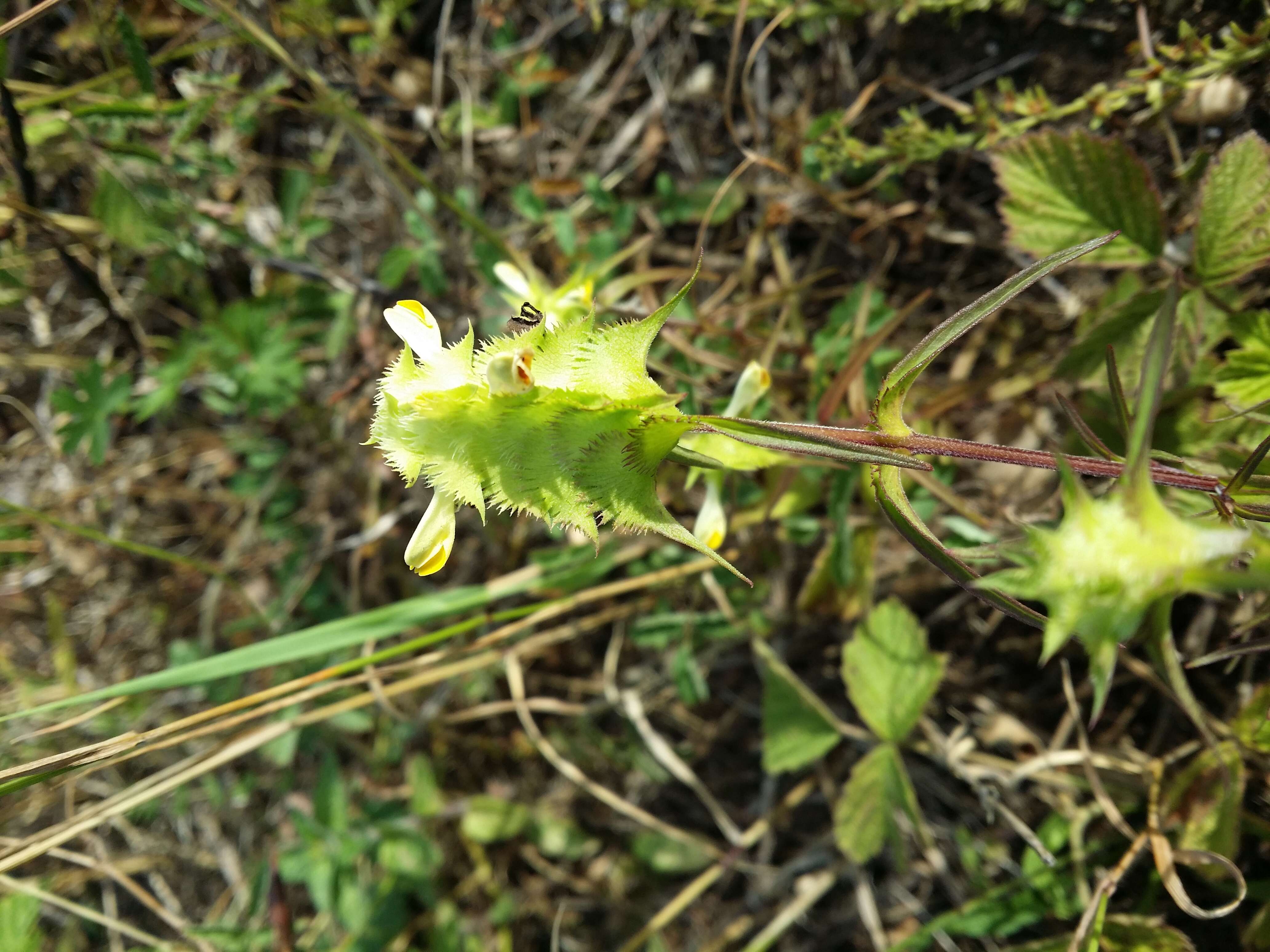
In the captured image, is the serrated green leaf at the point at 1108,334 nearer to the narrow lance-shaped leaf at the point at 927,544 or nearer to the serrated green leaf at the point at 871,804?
the narrow lance-shaped leaf at the point at 927,544

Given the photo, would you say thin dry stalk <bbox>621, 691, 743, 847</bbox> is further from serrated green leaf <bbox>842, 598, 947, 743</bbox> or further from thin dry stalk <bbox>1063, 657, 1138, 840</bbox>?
thin dry stalk <bbox>1063, 657, 1138, 840</bbox>

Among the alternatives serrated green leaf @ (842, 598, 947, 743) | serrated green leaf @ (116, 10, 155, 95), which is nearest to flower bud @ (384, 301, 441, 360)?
serrated green leaf @ (116, 10, 155, 95)

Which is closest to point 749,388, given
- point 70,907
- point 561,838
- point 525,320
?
point 525,320

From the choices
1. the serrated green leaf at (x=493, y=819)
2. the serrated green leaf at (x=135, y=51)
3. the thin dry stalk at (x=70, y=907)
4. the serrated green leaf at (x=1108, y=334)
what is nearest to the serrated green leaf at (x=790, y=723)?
the serrated green leaf at (x=493, y=819)

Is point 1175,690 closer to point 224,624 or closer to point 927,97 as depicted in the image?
point 927,97

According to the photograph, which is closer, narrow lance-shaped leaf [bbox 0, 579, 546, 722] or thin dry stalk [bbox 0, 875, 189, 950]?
narrow lance-shaped leaf [bbox 0, 579, 546, 722]

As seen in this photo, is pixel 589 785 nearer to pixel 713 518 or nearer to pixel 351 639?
pixel 351 639
